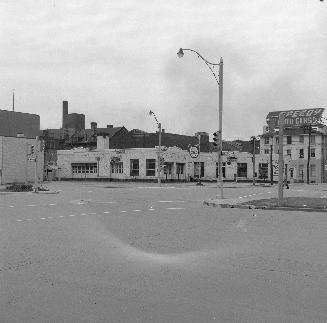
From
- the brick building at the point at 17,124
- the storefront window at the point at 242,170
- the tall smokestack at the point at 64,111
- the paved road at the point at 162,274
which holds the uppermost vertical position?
the tall smokestack at the point at 64,111

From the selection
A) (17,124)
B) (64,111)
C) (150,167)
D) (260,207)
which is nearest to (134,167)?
(150,167)

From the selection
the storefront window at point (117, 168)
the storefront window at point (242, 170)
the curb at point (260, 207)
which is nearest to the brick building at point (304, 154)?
the storefront window at point (242, 170)

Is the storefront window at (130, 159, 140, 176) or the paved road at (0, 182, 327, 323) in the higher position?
the storefront window at (130, 159, 140, 176)

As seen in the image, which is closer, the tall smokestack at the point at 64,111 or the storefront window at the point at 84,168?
the storefront window at the point at 84,168

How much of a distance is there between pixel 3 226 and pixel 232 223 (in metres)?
6.94

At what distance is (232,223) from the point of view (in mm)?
15094

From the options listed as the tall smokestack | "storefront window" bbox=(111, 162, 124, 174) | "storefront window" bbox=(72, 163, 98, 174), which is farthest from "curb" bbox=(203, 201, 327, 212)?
the tall smokestack

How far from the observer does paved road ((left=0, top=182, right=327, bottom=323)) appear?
5.50m

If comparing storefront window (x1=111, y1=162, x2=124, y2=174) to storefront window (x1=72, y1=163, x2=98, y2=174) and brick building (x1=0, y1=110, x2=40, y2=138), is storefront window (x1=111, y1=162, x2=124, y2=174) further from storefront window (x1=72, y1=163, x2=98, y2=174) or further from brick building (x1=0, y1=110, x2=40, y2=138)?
brick building (x1=0, y1=110, x2=40, y2=138)

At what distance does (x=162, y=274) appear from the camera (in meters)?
7.40

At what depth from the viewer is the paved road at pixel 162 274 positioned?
5504mm

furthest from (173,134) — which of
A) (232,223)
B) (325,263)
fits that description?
(325,263)

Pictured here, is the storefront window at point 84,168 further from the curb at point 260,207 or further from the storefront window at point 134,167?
the curb at point 260,207

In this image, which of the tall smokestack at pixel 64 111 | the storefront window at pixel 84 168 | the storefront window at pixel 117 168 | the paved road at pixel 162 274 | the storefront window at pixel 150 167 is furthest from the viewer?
the tall smokestack at pixel 64 111
